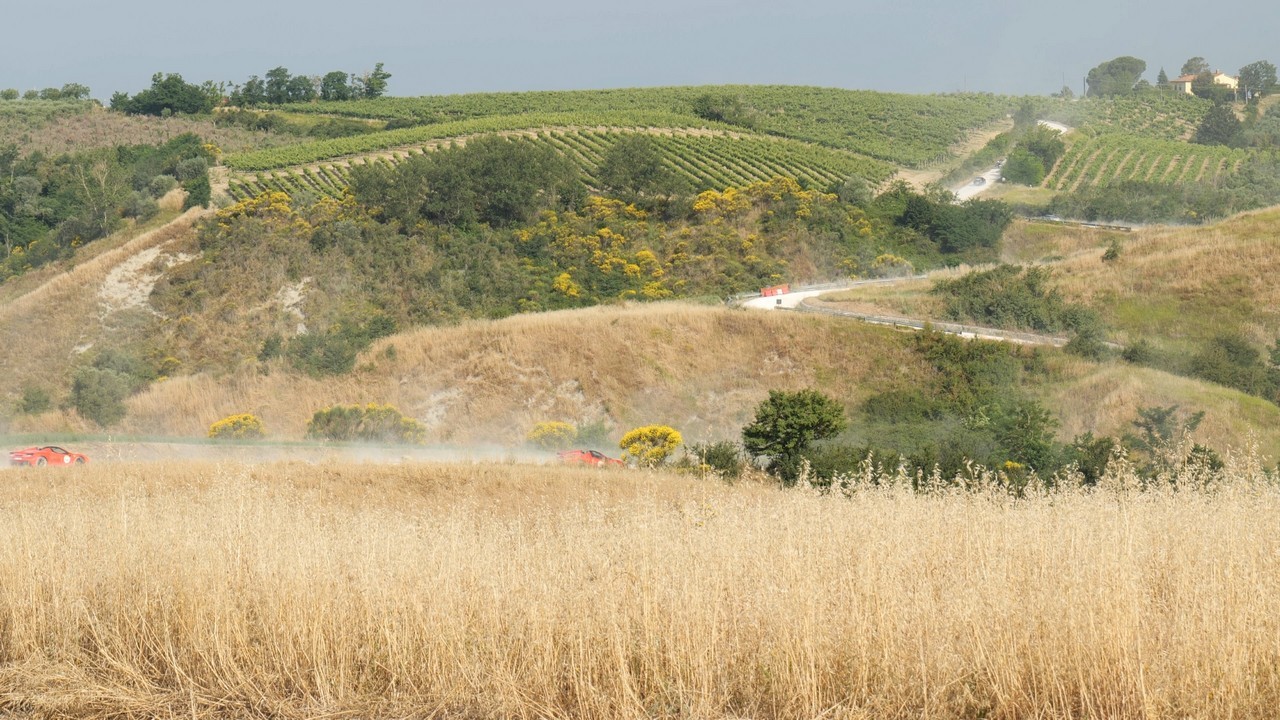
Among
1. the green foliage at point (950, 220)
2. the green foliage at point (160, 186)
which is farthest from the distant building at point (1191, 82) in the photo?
the green foliage at point (160, 186)

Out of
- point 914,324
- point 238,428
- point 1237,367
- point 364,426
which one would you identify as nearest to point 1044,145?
point 914,324

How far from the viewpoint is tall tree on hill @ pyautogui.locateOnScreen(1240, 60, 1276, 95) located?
4094 inches

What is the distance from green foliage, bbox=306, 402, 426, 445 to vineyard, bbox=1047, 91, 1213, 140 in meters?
72.1

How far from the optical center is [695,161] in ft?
205

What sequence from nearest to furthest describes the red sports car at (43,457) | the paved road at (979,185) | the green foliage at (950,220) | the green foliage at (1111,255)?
the red sports car at (43,457), the green foliage at (1111,255), the green foliage at (950,220), the paved road at (979,185)

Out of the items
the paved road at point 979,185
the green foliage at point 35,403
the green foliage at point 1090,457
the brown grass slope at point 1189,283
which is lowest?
the green foliage at point 35,403

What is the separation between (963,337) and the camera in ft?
108

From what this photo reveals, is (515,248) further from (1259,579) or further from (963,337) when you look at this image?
(1259,579)

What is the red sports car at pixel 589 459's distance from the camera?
21766 millimetres

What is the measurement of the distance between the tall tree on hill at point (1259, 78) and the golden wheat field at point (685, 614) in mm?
113122

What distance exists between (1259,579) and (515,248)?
4348 cm

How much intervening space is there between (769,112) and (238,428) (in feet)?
200

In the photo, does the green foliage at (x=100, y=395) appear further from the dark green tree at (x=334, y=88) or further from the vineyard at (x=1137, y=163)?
the dark green tree at (x=334, y=88)

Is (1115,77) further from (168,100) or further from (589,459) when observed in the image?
(589,459)
